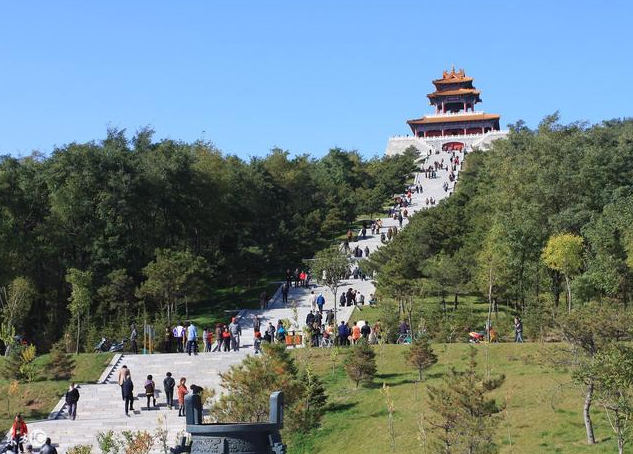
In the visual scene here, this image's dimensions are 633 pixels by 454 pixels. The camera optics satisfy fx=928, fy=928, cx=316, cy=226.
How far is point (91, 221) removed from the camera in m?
37.8

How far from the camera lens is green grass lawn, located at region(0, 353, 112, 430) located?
22730 millimetres

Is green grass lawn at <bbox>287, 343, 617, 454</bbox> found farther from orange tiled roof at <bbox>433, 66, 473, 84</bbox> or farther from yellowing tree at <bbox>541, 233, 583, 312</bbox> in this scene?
orange tiled roof at <bbox>433, 66, 473, 84</bbox>

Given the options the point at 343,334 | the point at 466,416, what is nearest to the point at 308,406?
the point at 466,416

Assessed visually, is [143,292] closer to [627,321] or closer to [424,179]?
[627,321]

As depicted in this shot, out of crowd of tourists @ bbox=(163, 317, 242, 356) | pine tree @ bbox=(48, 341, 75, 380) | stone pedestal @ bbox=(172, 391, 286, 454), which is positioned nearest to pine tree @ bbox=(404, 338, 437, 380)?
crowd of tourists @ bbox=(163, 317, 242, 356)

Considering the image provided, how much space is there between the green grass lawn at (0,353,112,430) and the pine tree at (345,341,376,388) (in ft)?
24.3

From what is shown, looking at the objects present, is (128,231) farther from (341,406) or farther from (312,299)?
(341,406)

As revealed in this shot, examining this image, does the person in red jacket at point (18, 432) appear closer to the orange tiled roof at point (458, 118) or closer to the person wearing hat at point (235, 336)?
the person wearing hat at point (235, 336)

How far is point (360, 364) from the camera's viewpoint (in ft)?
73.9

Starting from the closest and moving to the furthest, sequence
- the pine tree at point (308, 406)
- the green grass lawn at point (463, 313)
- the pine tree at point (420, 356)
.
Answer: the pine tree at point (308, 406) → the pine tree at point (420, 356) → the green grass lawn at point (463, 313)

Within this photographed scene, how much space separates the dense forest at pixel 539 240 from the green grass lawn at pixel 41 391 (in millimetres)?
10191

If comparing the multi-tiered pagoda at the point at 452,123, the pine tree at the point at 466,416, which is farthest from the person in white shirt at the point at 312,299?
the multi-tiered pagoda at the point at 452,123

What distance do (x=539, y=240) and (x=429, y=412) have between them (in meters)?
13.8

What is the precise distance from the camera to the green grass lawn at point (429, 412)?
17.3 metres
